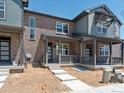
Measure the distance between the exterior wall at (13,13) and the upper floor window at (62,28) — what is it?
6246mm

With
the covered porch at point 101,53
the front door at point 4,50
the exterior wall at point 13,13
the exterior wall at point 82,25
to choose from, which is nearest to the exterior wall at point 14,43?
the front door at point 4,50

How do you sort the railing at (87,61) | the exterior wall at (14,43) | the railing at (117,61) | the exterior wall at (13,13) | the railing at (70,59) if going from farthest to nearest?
the railing at (117,61) < the railing at (70,59) < the railing at (87,61) < the exterior wall at (14,43) < the exterior wall at (13,13)

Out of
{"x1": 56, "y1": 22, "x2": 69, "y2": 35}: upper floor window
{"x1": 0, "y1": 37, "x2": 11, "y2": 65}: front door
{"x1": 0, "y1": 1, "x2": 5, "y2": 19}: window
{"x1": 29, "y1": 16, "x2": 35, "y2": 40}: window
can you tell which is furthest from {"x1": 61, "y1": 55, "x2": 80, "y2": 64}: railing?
{"x1": 0, "y1": 1, "x2": 5, "y2": 19}: window

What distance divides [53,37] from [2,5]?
251 inches

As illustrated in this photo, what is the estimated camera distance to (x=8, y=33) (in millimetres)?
16797

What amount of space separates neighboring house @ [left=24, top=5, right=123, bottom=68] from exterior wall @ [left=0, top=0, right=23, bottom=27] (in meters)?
2.24

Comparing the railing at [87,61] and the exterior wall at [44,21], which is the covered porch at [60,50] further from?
the exterior wall at [44,21]

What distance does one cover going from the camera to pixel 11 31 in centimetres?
1612

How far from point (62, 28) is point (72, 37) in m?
1.86

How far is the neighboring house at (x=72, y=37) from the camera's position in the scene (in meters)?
19.3

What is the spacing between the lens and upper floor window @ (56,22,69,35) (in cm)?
2203

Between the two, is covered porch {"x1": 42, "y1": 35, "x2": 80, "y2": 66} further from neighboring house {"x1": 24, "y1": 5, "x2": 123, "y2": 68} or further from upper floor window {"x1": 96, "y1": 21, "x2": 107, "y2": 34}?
upper floor window {"x1": 96, "y1": 21, "x2": 107, "y2": 34}

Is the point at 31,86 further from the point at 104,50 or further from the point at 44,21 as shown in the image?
the point at 104,50

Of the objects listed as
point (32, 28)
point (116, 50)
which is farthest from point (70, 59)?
point (116, 50)
